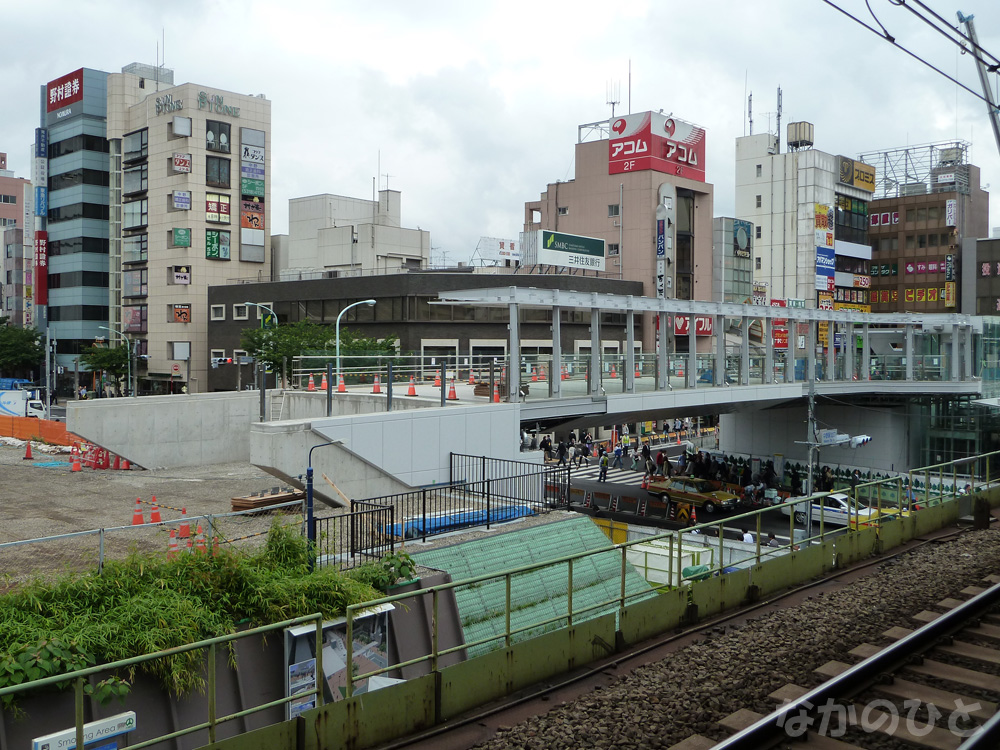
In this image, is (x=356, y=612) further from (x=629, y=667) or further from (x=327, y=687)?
(x=629, y=667)

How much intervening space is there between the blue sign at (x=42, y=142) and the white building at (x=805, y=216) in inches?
2803

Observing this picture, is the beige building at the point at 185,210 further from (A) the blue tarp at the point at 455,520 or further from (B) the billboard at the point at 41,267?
(A) the blue tarp at the point at 455,520

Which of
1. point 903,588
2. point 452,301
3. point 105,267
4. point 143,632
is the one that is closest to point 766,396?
point 452,301

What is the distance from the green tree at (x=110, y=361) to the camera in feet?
241

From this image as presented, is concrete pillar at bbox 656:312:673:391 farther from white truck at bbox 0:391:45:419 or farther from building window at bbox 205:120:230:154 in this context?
building window at bbox 205:120:230:154

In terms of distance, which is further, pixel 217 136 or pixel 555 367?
pixel 217 136

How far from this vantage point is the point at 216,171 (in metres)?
73.8

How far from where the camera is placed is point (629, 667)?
31.4 feet

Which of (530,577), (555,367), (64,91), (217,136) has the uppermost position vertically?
(64,91)

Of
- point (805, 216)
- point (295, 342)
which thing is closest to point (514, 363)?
point (295, 342)

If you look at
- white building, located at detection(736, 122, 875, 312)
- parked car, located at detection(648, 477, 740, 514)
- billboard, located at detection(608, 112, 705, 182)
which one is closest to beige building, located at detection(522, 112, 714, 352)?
billboard, located at detection(608, 112, 705, 182)

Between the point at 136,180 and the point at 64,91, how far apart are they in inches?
620

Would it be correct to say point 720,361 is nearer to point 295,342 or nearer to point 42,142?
point 295,342

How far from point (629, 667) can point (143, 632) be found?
526 cm
